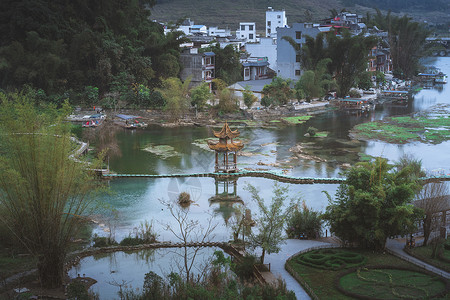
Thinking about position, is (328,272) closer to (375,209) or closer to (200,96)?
(375,209)

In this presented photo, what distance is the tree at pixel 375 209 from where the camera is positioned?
17.6 metres

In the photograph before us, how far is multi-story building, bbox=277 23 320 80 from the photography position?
56.6m

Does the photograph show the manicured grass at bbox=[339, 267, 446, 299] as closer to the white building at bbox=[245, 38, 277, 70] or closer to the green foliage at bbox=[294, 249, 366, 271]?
the green foliage at bbox=[294, 249, 366, 271]

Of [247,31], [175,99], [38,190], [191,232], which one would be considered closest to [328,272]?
[191,232]

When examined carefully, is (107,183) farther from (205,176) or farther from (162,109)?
(162,109)

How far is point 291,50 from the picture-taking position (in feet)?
188

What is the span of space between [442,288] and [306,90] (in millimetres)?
36440

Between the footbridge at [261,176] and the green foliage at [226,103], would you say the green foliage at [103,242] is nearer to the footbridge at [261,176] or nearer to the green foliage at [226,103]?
the footbridge at [261,176]

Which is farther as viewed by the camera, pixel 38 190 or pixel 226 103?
pixel 226 103

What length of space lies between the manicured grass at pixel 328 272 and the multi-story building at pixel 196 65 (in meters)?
36.3

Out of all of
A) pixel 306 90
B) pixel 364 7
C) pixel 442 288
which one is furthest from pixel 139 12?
Result: pixel 364 7

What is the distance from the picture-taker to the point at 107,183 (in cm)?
2731

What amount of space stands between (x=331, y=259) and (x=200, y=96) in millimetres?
28174

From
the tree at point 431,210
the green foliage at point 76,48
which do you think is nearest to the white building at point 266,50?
the green foliage at point 76,48
